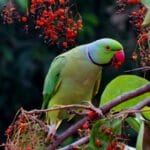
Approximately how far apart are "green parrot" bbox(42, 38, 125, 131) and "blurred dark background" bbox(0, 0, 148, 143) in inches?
58.8

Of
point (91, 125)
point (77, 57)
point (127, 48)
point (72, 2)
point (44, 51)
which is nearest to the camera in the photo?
point (91, 125)

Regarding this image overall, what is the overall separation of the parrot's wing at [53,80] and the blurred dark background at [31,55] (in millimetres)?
1488

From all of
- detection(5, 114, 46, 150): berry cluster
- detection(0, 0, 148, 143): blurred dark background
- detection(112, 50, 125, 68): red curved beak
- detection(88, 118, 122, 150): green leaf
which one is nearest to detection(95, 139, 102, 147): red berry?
detection(88, 118, 122, 150): green leaf

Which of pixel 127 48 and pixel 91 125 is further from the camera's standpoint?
pixel 127 48

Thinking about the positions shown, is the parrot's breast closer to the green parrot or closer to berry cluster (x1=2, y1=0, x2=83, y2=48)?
the green parrot

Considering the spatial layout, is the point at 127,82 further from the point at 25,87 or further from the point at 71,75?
the point at 25,87

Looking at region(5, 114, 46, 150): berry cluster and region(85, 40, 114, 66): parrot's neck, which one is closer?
region(5, 114, 46, 150): berry cluster

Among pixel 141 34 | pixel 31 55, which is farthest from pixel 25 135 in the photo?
pixel 31 55

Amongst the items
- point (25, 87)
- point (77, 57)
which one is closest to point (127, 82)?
point (77, 57)

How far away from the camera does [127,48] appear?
9.58ft

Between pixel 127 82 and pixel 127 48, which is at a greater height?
pixel 127 82

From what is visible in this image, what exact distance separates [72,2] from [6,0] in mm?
152

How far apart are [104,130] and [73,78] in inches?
26.2

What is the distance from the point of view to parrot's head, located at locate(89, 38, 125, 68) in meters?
1.57
